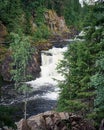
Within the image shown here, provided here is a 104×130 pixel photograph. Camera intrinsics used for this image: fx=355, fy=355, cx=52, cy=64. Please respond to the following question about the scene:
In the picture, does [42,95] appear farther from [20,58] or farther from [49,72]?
[49,72]

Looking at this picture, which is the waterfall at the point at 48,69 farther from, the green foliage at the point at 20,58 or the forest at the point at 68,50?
the forest at the point at 68,50

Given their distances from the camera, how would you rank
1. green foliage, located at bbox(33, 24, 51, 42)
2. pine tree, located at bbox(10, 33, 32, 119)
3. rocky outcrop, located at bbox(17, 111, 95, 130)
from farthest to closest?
green foliage, located at bbox(33, 24, 51, 42), pine tree, located at bbox(10, 33, 32, 119), rocky outcrop, located at bbox(17, 111, 95, 130)

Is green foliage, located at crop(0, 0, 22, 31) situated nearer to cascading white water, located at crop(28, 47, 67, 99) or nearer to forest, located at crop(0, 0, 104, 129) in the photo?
forest, located at crop(0, 0, 104, 129)

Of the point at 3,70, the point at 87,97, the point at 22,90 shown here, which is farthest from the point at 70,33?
the point at 87,97

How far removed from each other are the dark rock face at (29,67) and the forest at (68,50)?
810 millimetres

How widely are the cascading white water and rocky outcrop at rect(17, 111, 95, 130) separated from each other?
23.1 meters

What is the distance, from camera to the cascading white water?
46013 mm

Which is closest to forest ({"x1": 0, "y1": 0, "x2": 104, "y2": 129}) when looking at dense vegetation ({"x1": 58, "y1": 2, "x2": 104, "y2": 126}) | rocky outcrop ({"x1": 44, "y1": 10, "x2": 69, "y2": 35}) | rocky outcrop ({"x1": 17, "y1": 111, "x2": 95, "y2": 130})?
dense vegetation ({"x1": 58, "y1": 2, "x2": 104, "y2": 126})

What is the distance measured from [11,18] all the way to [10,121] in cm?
5983

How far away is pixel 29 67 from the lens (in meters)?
53.8

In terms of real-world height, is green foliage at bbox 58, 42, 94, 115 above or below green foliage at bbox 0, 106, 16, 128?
below

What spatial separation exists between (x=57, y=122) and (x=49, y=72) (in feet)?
123

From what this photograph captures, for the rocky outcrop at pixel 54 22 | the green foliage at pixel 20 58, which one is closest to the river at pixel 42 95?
the green foliage at pixel 20 58

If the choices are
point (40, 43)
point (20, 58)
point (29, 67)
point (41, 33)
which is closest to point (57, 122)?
point (20, 58)
